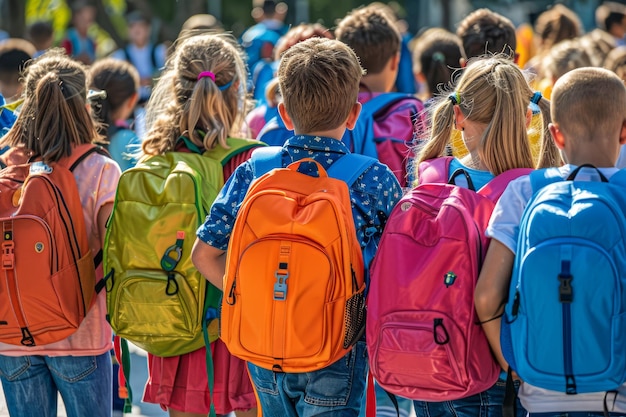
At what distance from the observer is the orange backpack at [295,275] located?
2980mm

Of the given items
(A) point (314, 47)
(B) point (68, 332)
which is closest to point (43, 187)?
(B) point (68, 332)

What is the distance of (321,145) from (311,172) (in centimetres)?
12

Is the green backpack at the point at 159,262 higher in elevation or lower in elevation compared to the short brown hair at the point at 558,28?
lower

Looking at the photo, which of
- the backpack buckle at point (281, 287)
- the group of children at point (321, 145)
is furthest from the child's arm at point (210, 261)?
the backpack buckle at point (281, 287)

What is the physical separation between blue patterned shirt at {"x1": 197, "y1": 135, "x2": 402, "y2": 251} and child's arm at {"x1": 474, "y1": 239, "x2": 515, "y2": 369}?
1.41ft

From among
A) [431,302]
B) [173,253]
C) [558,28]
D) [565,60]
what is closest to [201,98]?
[173,253]

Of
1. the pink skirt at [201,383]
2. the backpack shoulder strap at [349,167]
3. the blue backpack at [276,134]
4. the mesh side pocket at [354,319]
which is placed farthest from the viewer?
the blue backpack at [276,134]

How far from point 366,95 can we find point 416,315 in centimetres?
203

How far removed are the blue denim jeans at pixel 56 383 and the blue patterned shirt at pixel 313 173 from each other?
2.99ft

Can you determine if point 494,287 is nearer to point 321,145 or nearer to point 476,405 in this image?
point 476,405

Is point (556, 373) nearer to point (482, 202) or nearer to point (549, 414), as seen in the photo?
point (549, 414)

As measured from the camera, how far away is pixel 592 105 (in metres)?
2.91

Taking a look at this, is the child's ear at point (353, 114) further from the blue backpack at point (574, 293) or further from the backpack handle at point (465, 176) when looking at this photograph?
the blue backpack at point (574, 293)

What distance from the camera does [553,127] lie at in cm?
300
